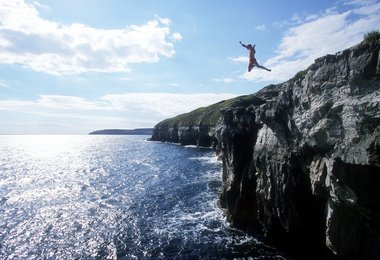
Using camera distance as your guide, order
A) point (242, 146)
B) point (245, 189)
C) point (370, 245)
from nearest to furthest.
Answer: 1. point (370, 245)
2. point (245, 189)
3. point (242, 146)

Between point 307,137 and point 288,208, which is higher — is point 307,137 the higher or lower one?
the higher one

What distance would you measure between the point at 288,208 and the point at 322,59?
13566 mm

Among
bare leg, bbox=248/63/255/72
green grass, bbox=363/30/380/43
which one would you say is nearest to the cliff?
green grass, bbox=363/30/380/43

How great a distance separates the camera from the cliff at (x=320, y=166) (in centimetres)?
1894

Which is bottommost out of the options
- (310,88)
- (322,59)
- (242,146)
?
(242,146)

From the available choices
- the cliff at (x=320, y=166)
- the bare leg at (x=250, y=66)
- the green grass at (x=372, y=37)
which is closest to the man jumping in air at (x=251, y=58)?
the bare leg at (x=250, y=66)

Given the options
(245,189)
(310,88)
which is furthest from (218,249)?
(310,88)

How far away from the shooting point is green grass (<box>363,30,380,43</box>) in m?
20.1

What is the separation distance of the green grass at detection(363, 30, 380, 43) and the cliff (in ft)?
1.56

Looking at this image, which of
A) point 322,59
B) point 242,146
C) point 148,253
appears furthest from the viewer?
point 242,146

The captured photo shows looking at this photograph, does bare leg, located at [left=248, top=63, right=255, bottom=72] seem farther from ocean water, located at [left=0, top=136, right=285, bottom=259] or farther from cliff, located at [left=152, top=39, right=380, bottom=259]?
ocean water, located at [left=0, top=136, right=285, bottom=259]

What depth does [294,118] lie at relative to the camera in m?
26.8

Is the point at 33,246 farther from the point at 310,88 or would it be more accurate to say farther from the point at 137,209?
the point at 310,88

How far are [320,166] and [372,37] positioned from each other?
9.08 m
